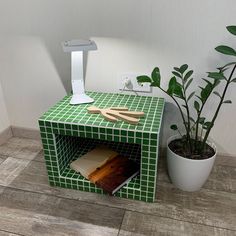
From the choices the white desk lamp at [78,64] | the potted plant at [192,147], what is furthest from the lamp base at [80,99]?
the potted plant at [192,147]

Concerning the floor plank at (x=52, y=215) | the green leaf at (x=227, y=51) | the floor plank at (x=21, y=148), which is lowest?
the floor plank at (x=21, y=148)

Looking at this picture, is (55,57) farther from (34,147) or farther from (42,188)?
(42,188)

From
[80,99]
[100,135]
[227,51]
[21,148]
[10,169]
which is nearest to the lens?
[227,51]

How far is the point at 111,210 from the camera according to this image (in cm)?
118

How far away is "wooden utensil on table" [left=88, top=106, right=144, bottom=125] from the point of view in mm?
1124

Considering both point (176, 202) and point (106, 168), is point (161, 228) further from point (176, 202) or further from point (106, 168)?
point (106, 168)

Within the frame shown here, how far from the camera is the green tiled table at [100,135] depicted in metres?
1.08

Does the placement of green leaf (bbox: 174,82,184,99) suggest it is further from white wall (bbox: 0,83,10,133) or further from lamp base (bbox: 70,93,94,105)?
white wall (bbox: 0,83,10,133)

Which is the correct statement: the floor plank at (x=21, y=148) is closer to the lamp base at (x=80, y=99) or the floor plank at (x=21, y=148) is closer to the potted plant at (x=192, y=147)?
the lamp base at (x=80, y=99)

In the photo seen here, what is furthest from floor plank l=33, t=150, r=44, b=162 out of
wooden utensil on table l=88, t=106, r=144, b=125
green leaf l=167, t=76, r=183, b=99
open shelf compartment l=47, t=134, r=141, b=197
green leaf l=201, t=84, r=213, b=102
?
green leaf l=201, t=84, r=213, b=102

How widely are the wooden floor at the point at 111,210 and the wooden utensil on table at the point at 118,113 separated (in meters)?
0.43

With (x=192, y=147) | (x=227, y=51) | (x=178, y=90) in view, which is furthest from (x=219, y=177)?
(x=227, y=51)

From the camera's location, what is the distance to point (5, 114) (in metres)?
1.75

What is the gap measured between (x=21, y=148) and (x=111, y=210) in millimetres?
849
